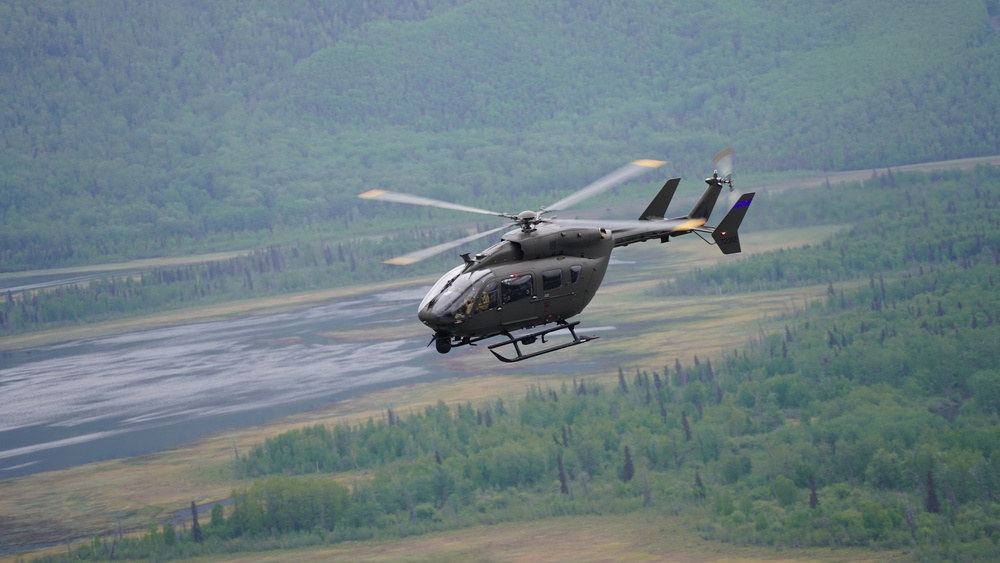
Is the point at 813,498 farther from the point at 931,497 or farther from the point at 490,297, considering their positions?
the point at 490,297

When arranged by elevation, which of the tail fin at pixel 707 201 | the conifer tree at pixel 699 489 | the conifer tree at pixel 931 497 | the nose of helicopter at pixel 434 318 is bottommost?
the conifer tree at pixel 931 497

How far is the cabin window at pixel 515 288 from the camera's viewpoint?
6812 centimetres

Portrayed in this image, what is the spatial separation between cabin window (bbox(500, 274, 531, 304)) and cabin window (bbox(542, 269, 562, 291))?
35.5 inches

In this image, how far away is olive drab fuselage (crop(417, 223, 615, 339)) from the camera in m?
67.1

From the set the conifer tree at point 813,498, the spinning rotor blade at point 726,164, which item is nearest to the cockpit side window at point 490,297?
the spinning rotor blade at point 726,164

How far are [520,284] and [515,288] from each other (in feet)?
1.19

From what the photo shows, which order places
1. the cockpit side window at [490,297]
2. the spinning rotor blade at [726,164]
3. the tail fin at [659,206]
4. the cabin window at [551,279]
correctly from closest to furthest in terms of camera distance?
the cockpit side window at [490,297] → the cabin window at [551,279] → the tail fin at [659,206] → the spinning rotor blade at [726,164]

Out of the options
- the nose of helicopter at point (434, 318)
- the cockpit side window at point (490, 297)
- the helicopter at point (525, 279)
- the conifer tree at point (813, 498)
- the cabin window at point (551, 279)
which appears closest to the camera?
the nose of helicopter at point (434, 318)

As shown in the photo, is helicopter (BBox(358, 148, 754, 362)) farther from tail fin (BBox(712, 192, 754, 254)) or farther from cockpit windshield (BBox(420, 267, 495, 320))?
tail fin (BBox(712, 192, 754, 254))

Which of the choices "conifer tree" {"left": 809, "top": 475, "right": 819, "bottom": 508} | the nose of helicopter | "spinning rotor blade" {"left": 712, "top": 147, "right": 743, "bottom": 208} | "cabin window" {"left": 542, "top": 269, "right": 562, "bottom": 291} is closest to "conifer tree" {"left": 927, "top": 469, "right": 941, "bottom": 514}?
"conifer tree" {"left": 809, "top": 475, "right": 819, "bottom": 508}

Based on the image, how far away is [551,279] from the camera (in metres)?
69.5

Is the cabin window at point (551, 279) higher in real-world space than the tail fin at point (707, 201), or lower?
lower

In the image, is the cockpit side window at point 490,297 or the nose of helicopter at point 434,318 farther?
the cockpit side window at point 490,297

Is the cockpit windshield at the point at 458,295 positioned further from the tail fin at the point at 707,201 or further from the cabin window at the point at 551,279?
the tail fin at the point at 707,201
